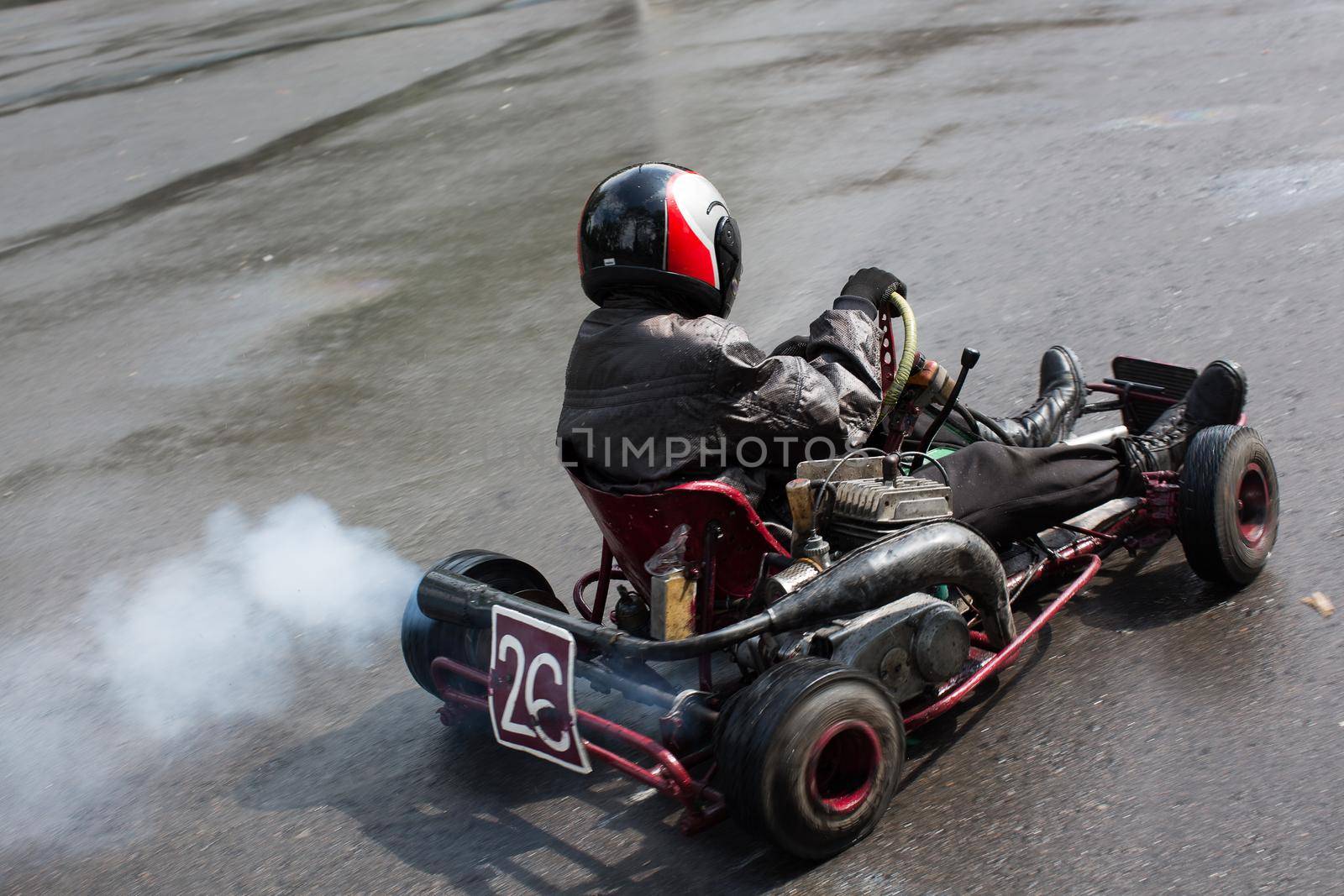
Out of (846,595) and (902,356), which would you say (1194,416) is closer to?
(902,356)

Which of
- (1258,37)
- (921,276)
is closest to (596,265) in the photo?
(921,276)

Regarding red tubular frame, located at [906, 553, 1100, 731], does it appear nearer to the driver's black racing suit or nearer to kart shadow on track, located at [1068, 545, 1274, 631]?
kart shadow on track, located at [1068, 545, 1274, 631]

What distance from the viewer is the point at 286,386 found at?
22.9 feet

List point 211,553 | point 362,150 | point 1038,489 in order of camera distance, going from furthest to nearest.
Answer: point 362,150 → point 211,553 → point 1038,489

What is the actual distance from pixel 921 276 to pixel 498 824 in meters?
4.16

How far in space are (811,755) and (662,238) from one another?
1308mm

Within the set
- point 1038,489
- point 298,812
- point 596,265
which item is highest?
point 596,265

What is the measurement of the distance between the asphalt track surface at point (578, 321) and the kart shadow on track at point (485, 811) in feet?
0.04

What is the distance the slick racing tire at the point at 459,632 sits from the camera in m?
3.82

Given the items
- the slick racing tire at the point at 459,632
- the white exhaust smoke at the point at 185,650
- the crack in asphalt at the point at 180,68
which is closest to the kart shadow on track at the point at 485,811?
the slick racing tire at the point at 459,632

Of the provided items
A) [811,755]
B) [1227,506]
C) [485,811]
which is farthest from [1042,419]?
[485,811]

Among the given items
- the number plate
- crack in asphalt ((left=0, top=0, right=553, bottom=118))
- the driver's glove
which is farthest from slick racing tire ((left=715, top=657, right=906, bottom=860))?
crack in asphalt ((left=0, top=0, right=553, bottom=118))

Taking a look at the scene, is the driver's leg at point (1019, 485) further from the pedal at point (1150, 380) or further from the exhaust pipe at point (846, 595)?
the pedal at point (1150, 380)

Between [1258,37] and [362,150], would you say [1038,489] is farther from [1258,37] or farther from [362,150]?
[362,150]
